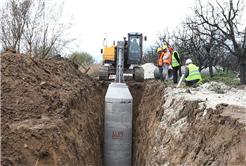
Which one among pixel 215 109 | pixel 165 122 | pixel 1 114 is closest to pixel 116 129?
pixel 165 122

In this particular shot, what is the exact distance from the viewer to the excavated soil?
11.0ft

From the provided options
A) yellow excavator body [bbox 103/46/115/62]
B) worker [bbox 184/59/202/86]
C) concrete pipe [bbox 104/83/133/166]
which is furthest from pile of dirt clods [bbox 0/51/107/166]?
yellow excavator body [bbox 103/46/115/62]

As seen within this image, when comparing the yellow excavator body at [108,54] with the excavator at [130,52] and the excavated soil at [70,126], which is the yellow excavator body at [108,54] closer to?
the excavator at [130,52]

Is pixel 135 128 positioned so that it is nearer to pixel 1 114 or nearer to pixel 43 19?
pixel 1 114

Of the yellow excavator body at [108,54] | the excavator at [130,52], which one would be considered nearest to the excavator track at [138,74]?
the excavator at [130,52]

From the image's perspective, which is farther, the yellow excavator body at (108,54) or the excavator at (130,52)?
the yellow excavator body at (108,54)

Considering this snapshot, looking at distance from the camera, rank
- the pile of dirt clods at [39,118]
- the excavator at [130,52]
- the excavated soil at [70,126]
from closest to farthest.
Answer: the excavated soil at [70,126]
the pile of dirt clods at [39,118]
the excavator at [130,52]

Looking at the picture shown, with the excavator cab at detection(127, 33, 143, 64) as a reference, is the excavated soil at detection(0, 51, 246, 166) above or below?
below

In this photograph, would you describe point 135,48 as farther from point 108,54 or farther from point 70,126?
point 70,126

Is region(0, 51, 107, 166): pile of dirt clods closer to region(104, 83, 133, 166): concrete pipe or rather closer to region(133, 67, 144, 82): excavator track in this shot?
region(104, 83, 133, 166): concrete pipe

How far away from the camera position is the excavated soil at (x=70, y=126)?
11.0 ft

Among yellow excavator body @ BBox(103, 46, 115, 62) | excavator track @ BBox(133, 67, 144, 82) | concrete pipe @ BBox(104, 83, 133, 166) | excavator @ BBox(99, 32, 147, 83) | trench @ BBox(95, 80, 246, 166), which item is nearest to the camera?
trench @ BBox(95, 80, 246, 166)

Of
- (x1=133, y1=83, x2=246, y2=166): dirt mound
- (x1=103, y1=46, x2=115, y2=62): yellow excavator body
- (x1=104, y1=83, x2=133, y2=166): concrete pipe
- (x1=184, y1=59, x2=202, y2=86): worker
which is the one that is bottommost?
(x1=104, y1=83, x2=133, y2=166): concrete pipe

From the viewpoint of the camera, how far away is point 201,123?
3992 mm
